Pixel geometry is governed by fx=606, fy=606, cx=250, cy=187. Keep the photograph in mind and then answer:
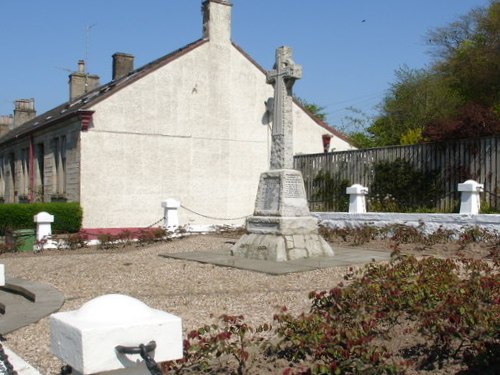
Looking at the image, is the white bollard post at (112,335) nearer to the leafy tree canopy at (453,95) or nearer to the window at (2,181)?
the leafy tree canopy at (453,95)

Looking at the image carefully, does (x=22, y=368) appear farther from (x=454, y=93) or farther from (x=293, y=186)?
(x=454, y=93)

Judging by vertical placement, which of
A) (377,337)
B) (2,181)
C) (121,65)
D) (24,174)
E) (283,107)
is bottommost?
(377,337)

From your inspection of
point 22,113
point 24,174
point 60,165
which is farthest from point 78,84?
point 22,113

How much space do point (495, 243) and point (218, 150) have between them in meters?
12.3

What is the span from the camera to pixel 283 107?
10898 mm

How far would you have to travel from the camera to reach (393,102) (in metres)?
37.8

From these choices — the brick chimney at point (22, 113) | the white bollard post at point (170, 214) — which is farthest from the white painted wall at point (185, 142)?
the brick chimney at point (22, 113)

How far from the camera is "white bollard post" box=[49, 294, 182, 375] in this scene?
7.74 ft

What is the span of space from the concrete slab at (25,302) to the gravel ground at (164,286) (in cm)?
14

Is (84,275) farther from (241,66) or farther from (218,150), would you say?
(241,66)

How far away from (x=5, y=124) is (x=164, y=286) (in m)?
34.0

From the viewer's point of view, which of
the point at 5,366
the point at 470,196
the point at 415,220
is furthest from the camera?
the point at 415,220

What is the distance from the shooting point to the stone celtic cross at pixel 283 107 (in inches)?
425

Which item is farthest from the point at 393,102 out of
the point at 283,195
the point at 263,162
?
the point at 283,195
